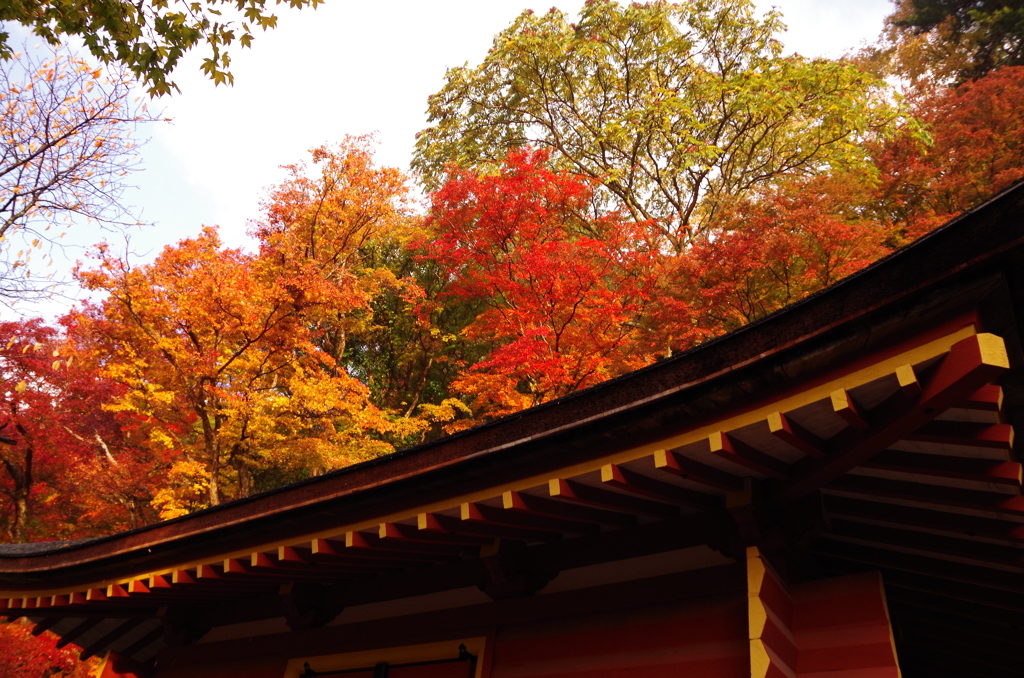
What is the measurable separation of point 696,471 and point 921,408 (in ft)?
3.78

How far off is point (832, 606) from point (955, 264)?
7.12ft

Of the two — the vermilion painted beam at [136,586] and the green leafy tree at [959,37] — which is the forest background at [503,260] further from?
the vermilion painted beam at [136,586]

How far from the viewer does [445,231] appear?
18.5m

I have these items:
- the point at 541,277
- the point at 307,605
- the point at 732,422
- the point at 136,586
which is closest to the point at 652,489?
the point at 732,422

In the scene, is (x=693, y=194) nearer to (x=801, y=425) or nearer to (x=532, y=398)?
(x=532, y=398)

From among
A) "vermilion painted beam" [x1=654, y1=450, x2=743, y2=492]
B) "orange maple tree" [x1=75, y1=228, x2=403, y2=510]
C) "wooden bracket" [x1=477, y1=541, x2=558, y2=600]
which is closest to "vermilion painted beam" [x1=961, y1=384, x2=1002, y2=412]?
"vermilion painted beam" [x1=654, y1=450, x2=743, y2=492]

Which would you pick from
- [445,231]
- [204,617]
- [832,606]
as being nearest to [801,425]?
[832,606]

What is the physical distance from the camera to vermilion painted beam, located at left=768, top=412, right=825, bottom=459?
3004 mm

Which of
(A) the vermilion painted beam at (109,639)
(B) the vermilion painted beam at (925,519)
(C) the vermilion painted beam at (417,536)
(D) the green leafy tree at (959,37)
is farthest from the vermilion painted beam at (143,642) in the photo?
(D) the green leafy tree at (959,37)

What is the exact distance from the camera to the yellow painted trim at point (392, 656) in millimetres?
5027

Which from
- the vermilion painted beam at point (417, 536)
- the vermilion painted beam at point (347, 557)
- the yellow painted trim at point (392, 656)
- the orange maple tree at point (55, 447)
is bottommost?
the yellow painted trim at point (392, 656)

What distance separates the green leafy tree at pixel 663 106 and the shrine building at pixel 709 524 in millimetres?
15040

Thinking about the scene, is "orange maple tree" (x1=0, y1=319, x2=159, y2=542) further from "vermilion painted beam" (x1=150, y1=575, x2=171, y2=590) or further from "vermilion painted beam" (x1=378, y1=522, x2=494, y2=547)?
"vermilion painted beam" (x1=378, y1=522, x2=494, y2=547)

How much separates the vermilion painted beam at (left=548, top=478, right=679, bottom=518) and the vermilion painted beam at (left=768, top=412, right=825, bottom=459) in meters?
1.03
